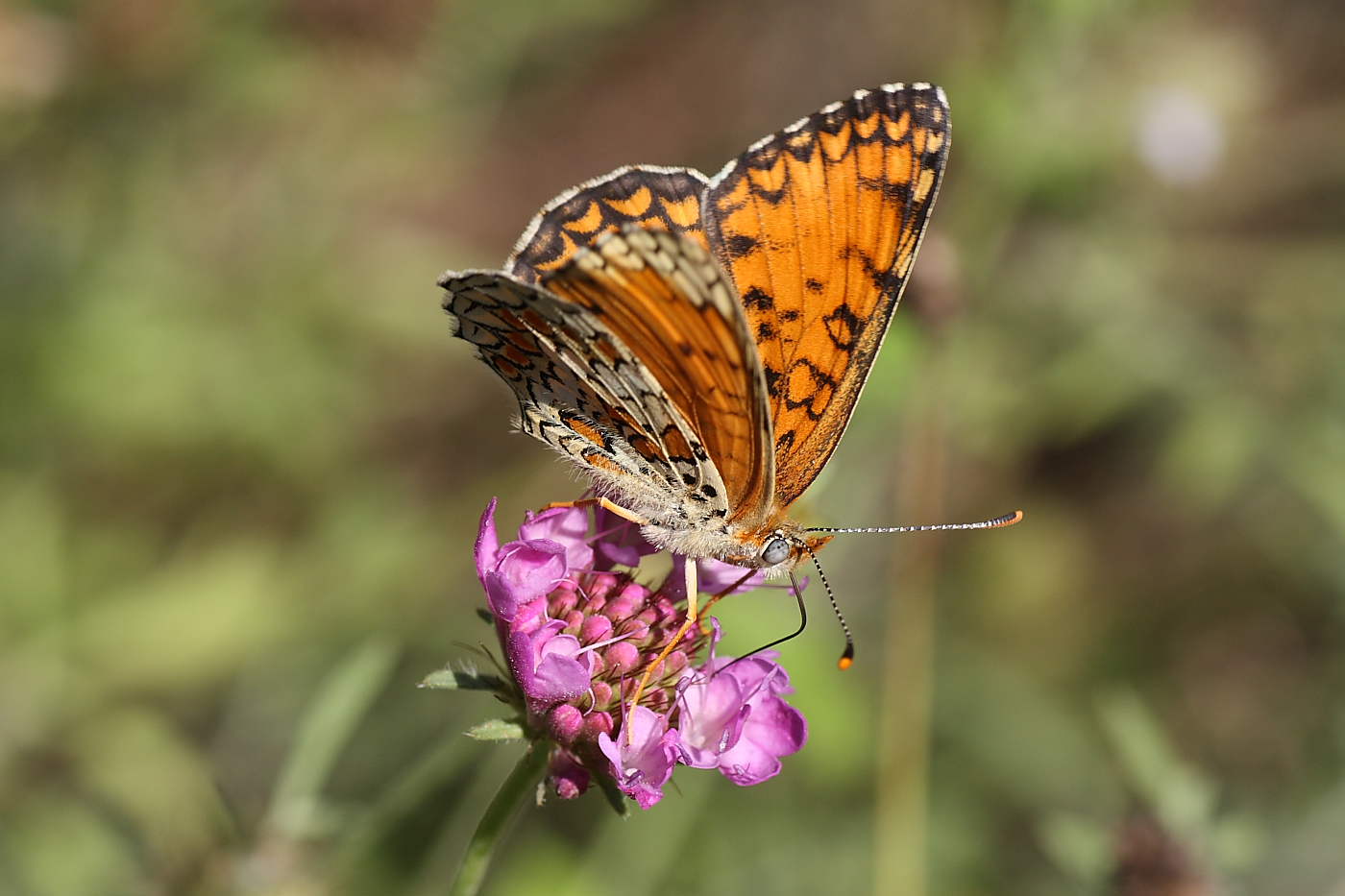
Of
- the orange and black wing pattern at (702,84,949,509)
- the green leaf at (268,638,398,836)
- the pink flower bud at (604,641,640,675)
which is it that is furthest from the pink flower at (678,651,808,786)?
the green leaf at (268,638,398,836)

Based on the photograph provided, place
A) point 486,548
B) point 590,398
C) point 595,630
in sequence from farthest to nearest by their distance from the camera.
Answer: point 590,398, point 595,630, point 486,548

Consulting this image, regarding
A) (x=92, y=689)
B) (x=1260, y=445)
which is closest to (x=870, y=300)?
(x=1260, y=445)

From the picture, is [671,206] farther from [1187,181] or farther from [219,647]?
[1187,181]

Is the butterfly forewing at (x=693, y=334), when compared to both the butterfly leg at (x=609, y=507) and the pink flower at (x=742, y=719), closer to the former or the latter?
the butterfly leg at (x=609, y=507)

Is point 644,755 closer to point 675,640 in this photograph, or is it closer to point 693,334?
point 675,640

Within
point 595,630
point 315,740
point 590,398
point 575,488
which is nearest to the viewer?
point 595,630

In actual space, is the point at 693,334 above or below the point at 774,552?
above

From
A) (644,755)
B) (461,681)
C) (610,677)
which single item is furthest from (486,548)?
(644,755)

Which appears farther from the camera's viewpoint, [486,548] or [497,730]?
[486,548]
